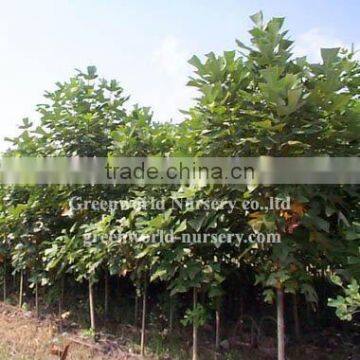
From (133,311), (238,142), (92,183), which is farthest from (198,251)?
(133,311)

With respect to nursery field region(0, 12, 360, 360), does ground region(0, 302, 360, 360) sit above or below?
below

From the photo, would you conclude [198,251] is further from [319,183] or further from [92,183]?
[92,183]

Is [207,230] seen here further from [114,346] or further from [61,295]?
[61,295]

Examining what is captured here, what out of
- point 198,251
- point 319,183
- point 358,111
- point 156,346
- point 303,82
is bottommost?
point 156,346

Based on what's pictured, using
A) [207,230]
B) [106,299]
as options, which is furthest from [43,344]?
[207,230]

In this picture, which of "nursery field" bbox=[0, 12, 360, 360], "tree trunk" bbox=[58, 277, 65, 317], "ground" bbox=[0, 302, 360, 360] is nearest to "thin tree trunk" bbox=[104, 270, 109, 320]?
"nursery field" bbox=[0, 12, 360, 360]

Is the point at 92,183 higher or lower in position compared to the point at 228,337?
higher

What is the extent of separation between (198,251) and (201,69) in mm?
1512

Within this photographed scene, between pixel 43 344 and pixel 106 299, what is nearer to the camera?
pixel 43 344

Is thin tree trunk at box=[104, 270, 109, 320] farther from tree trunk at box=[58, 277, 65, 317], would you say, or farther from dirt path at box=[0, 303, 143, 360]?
tree trunk at box=[58, 277, 65, 317]

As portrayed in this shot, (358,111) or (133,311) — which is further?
(133,311)

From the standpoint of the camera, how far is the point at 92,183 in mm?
4707

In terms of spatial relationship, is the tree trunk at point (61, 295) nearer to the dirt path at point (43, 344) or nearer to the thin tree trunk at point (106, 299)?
the dirt path at point (43, 344)

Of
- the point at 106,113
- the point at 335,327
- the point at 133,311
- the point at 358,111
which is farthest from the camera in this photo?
the point at 133,311
